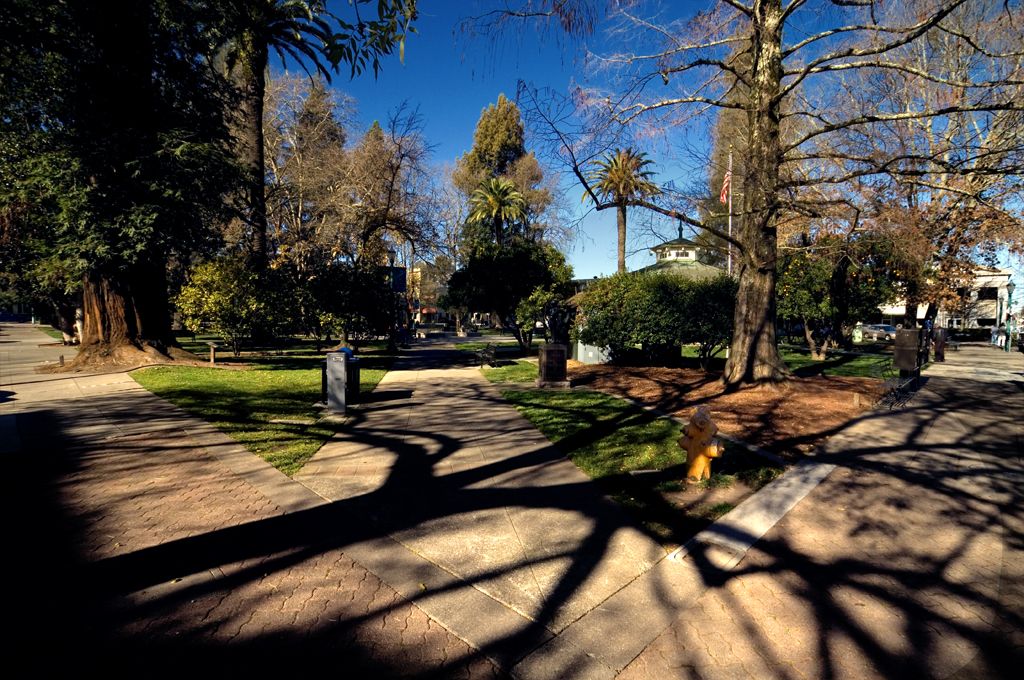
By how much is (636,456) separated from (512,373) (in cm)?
911

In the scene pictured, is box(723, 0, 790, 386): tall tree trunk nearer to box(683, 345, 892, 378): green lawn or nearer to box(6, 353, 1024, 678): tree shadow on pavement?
box(683, 345, 892, 378): green lawn

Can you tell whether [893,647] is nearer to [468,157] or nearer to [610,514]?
[610,514]

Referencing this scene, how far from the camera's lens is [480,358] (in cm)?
1814

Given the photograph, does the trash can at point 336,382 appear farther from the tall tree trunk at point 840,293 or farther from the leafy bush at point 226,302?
A: the tall tree trunk at point 840,293

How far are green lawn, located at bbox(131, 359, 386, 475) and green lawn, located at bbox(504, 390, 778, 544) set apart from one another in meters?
3.56

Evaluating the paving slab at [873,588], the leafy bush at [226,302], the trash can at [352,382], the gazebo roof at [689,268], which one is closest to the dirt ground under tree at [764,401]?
the paving slab at [873,588]

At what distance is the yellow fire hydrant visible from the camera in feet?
17.7

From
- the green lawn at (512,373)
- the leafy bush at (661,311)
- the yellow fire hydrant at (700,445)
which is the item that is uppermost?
the leafy bush at (661,311)

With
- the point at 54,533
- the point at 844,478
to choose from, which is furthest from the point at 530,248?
the point at 54,533

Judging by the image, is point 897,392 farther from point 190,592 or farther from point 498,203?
point 498,203

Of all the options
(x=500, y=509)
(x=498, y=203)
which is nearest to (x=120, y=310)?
(x=500, y=509)

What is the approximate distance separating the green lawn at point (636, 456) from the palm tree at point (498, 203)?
3370cm

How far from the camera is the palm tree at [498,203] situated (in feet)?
138

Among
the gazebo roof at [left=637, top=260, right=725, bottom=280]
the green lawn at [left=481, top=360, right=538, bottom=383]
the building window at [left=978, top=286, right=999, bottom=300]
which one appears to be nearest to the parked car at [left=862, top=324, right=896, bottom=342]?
the building window at [left=978, top=286, right=999, bottom=300]
